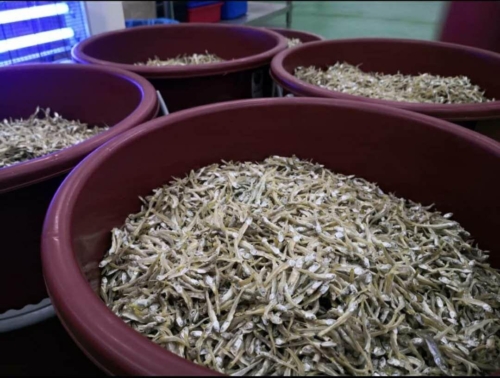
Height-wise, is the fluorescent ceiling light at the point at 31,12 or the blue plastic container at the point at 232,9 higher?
the fluorescent ceiling light at the point at 31,12

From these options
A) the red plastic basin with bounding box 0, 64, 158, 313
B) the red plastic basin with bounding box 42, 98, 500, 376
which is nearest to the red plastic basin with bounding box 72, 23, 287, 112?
the red plastic basin with bounding box 0, 64, 158, 313

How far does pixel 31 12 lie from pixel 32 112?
15.2 inches

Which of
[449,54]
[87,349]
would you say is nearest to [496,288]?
[87,349]

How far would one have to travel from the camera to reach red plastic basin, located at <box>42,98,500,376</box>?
546 mm

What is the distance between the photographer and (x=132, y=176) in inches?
31.2

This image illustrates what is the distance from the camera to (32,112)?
1201 millimetres

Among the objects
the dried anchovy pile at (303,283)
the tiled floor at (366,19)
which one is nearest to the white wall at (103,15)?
the dried anchovy pile at (303,283)

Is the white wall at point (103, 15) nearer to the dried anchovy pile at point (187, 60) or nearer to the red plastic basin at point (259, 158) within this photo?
the dried anchovy pile at point (187, 60)

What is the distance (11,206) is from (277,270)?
0.48m

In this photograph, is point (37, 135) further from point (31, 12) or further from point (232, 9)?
point (232, 9)

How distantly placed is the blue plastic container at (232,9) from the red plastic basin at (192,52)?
5.58 feet

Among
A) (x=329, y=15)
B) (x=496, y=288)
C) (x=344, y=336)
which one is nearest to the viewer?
(x=344, y=336)

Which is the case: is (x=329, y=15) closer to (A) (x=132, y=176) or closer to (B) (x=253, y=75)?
(B) (x=253, y=75)

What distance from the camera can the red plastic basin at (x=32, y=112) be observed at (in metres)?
0.69
